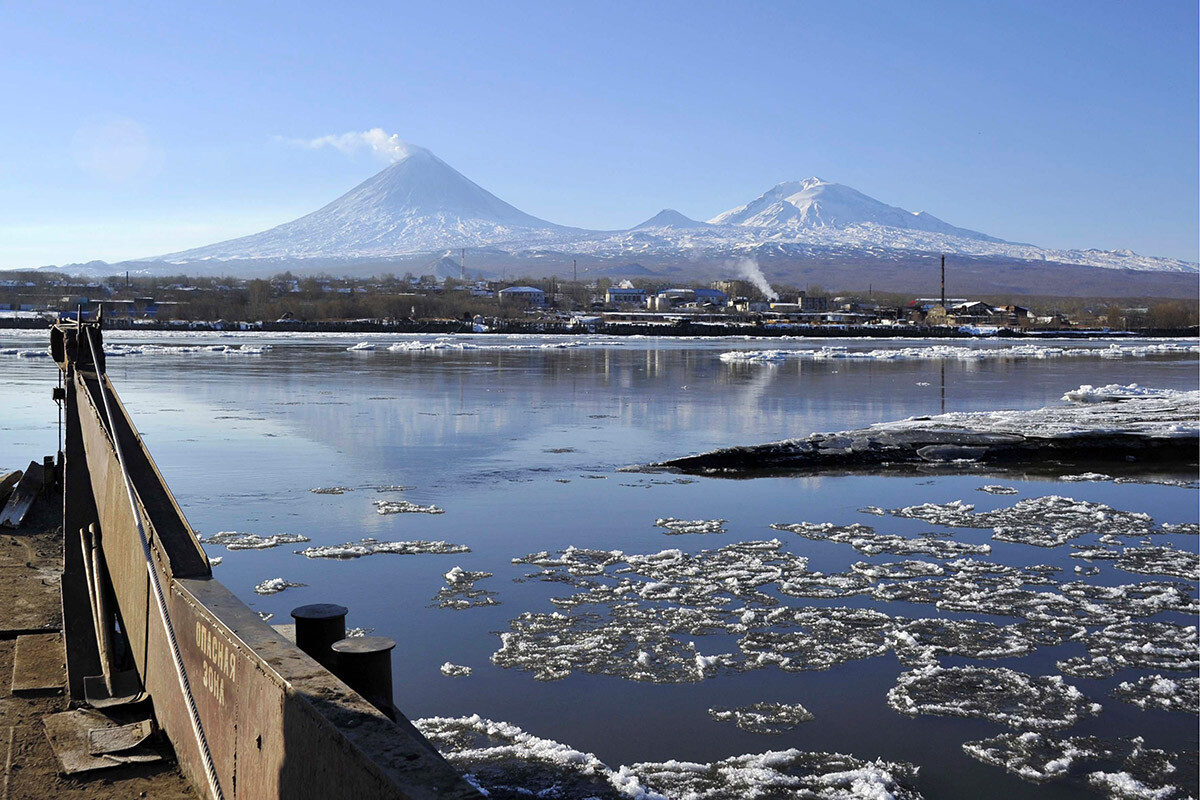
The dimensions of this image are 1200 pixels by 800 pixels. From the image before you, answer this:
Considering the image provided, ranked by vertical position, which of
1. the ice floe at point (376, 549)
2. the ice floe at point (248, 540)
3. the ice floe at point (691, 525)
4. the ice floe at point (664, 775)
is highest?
the ice floe at point (248, 540)

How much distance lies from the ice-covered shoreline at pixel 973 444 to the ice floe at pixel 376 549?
510 cm

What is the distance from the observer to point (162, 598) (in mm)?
4613

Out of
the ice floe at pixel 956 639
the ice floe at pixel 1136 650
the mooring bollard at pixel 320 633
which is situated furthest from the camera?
the ice floe at pixel 956 639

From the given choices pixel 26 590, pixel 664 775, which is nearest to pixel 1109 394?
pixel 664 775

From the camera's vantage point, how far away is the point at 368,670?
3.96 metres

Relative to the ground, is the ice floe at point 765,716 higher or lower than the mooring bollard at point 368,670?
lower

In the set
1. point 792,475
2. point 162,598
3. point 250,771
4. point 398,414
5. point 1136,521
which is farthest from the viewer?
point 398,414

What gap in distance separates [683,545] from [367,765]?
6890 mm

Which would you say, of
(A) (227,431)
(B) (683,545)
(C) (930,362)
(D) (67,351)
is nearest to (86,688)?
(D) (67,351)

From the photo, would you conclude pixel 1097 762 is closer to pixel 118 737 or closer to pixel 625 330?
pixel 118 737

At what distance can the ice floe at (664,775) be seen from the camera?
16.2 feet

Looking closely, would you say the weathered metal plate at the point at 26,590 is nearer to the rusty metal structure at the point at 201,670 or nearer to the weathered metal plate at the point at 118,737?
the rusty metal structure at the point at 201,670

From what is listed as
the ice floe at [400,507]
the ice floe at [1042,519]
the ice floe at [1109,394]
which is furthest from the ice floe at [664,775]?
the ice floe at [1109,394]

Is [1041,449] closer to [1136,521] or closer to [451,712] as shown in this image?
[1136,521]
